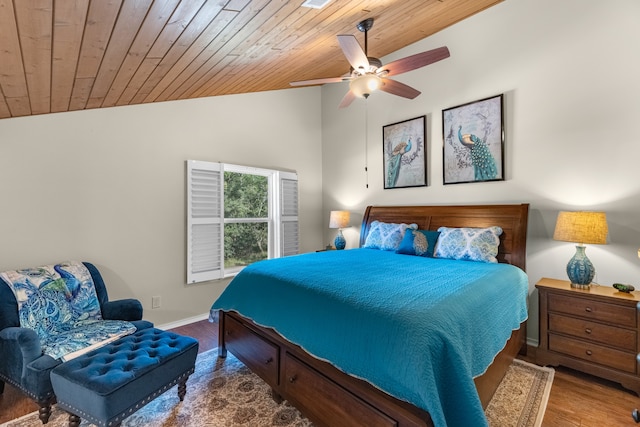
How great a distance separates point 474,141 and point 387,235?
4.76 feet

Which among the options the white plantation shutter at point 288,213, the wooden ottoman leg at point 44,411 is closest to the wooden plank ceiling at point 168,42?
the white plantation shutter at point 288,213

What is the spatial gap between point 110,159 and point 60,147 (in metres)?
0.40

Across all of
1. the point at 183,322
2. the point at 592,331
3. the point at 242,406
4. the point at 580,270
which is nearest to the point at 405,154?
the point at 580,270

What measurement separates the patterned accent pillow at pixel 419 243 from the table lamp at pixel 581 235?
1095 mm

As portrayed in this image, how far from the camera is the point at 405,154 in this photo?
4.03 m

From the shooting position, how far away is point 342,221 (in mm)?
4508

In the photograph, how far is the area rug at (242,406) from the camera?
6.30 ft

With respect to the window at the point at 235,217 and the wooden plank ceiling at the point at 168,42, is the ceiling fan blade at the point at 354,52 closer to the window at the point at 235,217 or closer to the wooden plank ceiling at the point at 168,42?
the wooden plank ceiling at the point at 168,42

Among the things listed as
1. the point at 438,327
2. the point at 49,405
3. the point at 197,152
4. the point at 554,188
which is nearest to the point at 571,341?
the point at 554,188

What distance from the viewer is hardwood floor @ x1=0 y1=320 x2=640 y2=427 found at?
6.36ft

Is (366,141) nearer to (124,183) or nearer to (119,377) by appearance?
(124,183)

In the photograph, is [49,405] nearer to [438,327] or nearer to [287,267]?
[287,267]

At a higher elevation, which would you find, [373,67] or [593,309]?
[373,67]

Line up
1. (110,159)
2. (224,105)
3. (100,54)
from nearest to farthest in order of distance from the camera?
(100,54), (110,159), (224,105)
